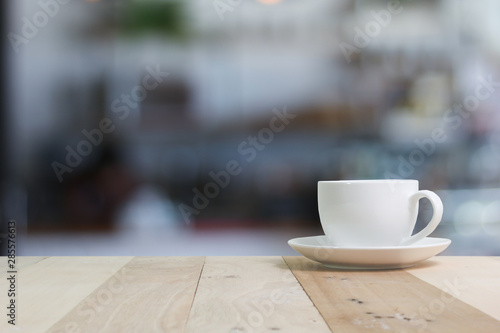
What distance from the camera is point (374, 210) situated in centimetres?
72

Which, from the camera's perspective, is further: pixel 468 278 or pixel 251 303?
pixel 468 278

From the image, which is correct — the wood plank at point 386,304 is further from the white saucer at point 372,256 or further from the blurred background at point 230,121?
the blurred background at point 230,121

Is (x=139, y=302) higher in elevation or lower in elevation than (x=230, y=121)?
lower

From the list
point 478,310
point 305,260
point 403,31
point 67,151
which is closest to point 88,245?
point 67,151

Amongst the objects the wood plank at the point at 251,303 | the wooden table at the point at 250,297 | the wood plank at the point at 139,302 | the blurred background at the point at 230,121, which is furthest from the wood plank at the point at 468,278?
the blurred background at the point at 230,121

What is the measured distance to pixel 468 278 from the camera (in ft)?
2.08

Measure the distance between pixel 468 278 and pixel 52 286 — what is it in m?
0.43

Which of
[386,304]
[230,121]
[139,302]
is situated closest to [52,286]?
Answer: [139,302]

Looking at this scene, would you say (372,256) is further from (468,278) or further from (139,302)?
(139,302)

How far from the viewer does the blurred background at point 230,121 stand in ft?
4.28

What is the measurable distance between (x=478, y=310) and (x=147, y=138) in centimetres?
95

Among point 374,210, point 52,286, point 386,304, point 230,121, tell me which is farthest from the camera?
point 230,121

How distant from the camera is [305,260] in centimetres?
79

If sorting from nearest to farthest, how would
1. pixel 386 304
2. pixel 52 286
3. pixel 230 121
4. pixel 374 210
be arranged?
1. pixel 386 304
2. pixel 52 286
3. pixel 374 210
4. pixel 230 121
